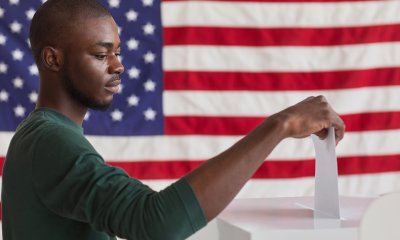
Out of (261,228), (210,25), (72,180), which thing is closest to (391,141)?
(210,25)

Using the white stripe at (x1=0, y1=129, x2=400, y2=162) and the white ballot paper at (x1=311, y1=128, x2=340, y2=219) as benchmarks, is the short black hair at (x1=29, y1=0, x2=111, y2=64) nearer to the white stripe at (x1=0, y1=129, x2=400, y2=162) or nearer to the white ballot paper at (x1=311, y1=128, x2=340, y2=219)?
the white ballot paper at (x1=311, y1=128, x2=340, y2=219)

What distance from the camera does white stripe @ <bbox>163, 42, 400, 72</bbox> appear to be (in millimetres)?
2486

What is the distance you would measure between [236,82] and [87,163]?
1.66 m

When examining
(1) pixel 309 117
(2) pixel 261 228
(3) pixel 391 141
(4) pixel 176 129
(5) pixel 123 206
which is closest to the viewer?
(5) pixel 123 206

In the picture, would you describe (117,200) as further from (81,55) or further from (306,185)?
(306,185)

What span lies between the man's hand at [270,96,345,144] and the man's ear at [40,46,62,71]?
0.37 metres

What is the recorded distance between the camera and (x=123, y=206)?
2.81 feet

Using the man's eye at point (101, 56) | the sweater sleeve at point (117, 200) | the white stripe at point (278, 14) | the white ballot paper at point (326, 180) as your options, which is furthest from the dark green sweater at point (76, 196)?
the white stripe at point (278, 14)

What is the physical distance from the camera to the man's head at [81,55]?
3.57 feet

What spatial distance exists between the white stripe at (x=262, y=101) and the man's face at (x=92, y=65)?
1.35 meters

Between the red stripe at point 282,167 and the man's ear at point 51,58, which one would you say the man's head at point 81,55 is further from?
the red stripe at point 282,167

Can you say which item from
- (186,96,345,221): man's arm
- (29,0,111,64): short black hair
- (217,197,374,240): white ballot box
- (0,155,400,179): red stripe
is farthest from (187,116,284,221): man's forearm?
(0,155,400,179): red stripe

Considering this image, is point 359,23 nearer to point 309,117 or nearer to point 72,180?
point 309,117

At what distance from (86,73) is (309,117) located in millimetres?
348
